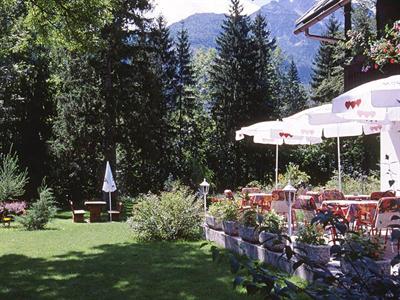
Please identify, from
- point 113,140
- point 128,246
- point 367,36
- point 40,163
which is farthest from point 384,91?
point 40,163

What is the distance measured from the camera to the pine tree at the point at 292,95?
47.6 metres

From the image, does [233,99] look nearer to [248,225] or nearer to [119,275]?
[248,225]

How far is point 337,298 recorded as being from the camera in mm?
1514

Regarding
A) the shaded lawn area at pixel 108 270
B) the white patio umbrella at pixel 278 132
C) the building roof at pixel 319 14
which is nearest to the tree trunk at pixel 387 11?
the building roof at pixel 319 14

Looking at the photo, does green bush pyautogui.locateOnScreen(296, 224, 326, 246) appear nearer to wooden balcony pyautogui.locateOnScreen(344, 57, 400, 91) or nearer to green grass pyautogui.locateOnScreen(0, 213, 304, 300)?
green grass pyautogui.locateOnScreen(0, 213, 304, 300)

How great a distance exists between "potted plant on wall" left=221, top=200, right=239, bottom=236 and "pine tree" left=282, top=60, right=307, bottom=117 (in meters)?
37.4

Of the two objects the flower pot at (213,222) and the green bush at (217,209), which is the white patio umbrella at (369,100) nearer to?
the green bush at (217,209)

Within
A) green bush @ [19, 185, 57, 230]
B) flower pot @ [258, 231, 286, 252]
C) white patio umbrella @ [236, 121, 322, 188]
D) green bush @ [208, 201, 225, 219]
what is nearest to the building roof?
white patio umbrella @ [236, 121, 322, 188]

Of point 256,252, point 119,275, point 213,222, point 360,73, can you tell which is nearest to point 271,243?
point 256,252

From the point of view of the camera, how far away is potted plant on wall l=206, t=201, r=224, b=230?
9.56 metres

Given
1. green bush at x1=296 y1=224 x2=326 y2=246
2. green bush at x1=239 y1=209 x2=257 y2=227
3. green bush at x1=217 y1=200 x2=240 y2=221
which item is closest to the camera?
green bush at x1=296 y1=224 x2=326 y2=246

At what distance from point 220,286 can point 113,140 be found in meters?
16.0

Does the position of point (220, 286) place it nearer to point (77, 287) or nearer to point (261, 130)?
point (77, 287)

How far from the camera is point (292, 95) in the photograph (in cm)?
5250
